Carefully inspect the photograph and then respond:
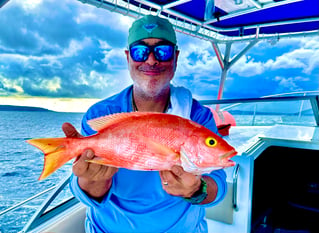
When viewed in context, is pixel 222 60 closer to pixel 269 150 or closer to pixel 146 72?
pixel 269 150

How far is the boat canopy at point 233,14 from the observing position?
9.36 ft

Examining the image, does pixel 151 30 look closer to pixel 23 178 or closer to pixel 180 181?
pixel 180 181

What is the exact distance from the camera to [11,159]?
514 centimetres

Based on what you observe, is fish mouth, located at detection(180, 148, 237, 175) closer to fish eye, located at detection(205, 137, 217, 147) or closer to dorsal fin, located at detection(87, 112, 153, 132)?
fish eye, located at detection(205, 137, 217, 147)

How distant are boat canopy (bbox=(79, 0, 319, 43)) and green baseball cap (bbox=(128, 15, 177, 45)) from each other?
151 cm

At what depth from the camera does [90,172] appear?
30.9 inches

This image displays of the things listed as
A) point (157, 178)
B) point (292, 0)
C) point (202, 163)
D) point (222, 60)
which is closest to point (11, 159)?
point (157, 178)

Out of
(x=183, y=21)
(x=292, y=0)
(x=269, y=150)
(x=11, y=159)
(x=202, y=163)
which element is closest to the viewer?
(x=202, y=163)

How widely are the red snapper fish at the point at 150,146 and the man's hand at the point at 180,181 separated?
6 centimetres

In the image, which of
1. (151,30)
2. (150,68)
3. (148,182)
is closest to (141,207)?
(148,182)

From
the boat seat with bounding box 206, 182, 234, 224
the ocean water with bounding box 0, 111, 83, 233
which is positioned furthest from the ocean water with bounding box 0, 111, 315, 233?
the boat seat with bounding box 206, 182, 234, 224

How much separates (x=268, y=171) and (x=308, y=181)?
1.73ft

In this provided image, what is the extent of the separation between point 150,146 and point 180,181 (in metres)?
0.19

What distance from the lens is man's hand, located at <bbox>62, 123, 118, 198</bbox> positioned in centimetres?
73
